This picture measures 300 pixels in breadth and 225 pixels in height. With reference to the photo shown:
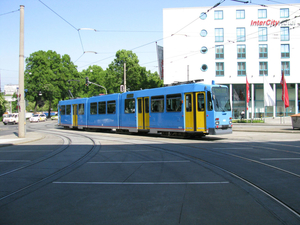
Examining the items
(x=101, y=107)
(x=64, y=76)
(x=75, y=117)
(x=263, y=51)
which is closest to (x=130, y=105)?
(x=101, y=107)

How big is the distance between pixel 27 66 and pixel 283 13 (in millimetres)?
53052

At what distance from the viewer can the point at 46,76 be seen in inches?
2530

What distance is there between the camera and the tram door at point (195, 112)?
15398 mm

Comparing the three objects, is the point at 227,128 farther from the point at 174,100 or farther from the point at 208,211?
the point at 208,211

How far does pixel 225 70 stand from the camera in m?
48.2

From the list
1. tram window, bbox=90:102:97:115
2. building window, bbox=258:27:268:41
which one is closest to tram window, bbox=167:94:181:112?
tram window, bbox=90:102:97:115

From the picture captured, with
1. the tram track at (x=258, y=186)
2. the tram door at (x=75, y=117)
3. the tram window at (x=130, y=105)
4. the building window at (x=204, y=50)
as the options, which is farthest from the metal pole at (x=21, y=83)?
the building window at (x=204, y=50)

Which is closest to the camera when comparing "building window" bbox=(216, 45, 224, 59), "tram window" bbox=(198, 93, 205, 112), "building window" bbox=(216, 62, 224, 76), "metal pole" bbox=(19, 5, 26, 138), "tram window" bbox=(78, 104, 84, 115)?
"tram window" bbox=(198, 93, 205, 112)

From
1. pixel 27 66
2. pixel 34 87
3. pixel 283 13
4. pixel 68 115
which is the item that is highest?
pixel 283 13

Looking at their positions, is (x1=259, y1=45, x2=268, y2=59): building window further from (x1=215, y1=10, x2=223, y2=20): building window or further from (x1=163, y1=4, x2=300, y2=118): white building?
(x1=215, y1=10, x2=223, y2=20): building window

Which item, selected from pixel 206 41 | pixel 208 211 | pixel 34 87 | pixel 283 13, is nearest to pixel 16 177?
pixel 208 211

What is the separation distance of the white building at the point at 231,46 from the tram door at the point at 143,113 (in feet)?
95.4

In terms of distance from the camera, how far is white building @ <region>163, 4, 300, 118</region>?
156 feet

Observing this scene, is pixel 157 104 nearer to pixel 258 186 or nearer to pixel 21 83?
pixel 21 83
